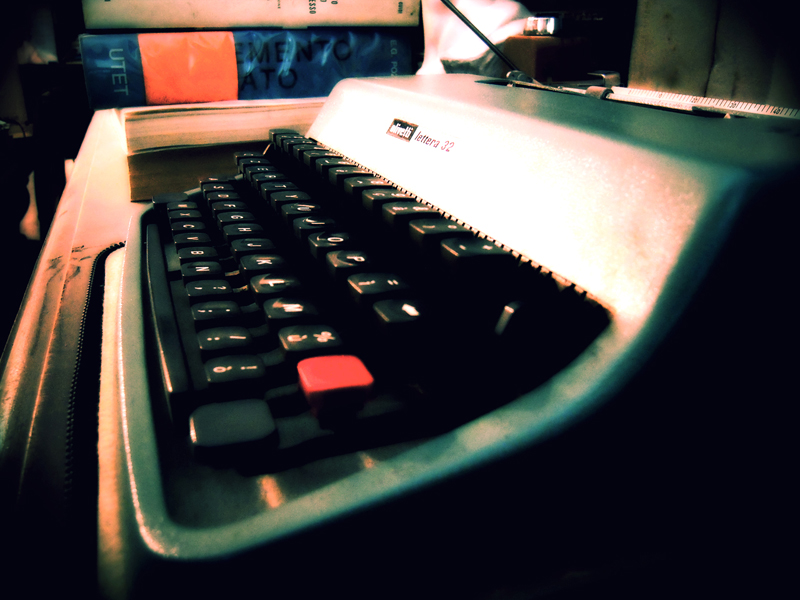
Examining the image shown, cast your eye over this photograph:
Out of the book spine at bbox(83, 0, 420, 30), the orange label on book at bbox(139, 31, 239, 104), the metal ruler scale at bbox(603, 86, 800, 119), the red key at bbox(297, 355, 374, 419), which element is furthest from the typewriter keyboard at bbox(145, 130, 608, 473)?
the book spine at bbox(83, 0, 420, 30)

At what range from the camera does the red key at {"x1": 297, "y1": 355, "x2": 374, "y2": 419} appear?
0.42 meters

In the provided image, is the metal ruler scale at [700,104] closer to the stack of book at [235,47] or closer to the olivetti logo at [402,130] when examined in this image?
the olivetti logo at [402,130]

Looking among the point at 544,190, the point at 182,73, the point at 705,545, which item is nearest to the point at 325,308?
the point at 544,190

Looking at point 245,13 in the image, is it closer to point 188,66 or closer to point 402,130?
point 188,66

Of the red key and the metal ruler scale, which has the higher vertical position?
the metal ruler scale

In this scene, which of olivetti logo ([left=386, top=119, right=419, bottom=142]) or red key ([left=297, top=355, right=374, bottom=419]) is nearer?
red key ([left=297, top=355, right=374, bottom=419])

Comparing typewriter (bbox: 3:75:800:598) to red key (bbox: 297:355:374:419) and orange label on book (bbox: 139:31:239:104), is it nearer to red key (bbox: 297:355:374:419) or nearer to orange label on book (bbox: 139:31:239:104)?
red key (bbox: 297:355:374:419)

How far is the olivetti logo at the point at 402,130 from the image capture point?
30.9 inches

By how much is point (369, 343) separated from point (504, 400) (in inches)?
6.8

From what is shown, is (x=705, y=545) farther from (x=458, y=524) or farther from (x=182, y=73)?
(x=182, y=73)

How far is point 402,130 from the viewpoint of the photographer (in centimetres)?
81

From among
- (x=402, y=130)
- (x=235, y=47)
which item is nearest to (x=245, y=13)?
(x=235, y=47)

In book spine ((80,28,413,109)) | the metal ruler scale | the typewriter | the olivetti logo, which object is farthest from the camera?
book spine ((80,28,413,109))

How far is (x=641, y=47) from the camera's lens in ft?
3.04
